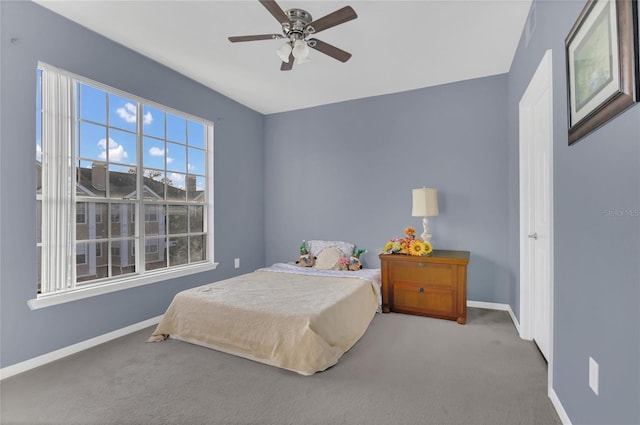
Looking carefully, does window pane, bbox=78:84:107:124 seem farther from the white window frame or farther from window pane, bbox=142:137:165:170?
window pane, bbox=142:137:165:170

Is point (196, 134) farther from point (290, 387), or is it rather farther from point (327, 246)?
point (290, 387)

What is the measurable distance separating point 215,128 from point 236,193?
3.08 feet

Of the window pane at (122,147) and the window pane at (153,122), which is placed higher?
the window pane at (153,122)

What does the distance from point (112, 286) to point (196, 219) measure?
1.30 m

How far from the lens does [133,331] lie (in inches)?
117

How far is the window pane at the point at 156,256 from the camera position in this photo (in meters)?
3.28

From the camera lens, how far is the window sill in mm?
2348

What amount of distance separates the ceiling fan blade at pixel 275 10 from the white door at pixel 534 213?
73.2 inches

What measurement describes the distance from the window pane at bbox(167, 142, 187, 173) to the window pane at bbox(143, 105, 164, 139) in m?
0.18

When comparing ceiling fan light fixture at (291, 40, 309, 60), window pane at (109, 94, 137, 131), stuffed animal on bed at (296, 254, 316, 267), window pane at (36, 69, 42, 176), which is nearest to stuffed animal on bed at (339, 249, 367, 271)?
stuffed animal on bed at (296, 254, 316, 267)

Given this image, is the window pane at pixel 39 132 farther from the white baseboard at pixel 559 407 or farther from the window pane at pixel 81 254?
the white baseboard at pixel 559 407

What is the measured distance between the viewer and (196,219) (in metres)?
3.90

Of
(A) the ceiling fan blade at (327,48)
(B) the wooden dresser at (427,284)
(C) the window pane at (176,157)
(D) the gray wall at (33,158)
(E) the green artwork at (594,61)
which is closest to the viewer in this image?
(E) the green artwork at (594,61)

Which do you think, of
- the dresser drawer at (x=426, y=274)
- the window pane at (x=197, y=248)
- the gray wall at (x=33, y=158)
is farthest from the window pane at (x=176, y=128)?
the dresser drawer at (x=426, y=274)
